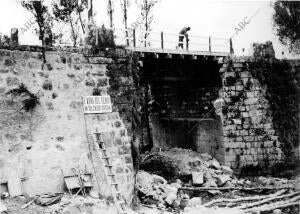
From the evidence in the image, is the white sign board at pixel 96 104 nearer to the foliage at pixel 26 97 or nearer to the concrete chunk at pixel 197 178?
the foliage at pixel 26 97

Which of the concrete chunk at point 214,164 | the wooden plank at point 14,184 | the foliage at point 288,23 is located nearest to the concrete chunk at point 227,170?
the concrete chunk at point 214,164

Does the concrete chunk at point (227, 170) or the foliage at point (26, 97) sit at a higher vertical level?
the foliage at point (26, 97)

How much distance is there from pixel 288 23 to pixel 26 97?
58.8 feet

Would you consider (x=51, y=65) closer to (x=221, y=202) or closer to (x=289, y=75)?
(x=221, y=202)

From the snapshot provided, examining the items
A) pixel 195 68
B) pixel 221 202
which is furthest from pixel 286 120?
pixel 221 202

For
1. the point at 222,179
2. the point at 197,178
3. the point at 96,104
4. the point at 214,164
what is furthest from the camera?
the point at 214,164

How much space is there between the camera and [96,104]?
33.7 ft

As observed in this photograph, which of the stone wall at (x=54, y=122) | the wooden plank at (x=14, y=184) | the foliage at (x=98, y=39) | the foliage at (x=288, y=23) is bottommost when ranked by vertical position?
the wooden plank at (x=14, y=184)

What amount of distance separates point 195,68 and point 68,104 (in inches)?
259

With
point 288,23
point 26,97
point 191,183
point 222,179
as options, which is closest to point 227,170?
point 222,179

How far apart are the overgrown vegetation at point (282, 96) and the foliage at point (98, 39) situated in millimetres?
6202

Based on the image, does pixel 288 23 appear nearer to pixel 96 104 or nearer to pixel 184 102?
pixel 184 102

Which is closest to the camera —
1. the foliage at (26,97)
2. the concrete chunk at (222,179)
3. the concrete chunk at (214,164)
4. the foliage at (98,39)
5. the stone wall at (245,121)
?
the foliage at (26,97)

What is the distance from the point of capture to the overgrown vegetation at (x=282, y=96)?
47.5 ft
